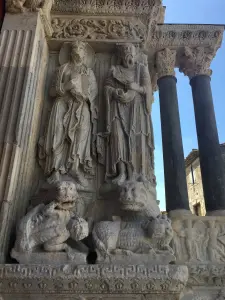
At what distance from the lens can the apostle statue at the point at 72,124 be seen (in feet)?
15.5

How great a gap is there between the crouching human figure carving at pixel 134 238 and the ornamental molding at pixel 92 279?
203mm

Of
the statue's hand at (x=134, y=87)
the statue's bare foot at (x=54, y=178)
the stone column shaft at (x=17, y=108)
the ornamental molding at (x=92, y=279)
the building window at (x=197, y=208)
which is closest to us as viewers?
the ornamental molding at (x=92, y=279)

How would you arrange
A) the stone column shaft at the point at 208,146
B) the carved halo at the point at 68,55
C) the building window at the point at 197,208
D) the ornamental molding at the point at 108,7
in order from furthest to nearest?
1. the building window at the point at 197,208
2. the ornamental molding at the point at 108,7
3. the carved halo at the point at 68,55
4. the stone column shaft at the point at 208,146

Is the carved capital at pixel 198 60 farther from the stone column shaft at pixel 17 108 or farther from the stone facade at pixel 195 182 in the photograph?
the stone facade at pixel 195 182

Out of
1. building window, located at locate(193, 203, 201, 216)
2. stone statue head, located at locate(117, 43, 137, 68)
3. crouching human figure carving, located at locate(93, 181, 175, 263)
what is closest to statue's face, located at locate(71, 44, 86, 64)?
stone statue head, located at locate(117, 43, 137, 68)

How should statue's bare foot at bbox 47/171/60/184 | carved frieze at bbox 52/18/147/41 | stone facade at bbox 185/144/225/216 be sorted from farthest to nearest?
1. stone facade at bbox 185/144/225/216
2. carved frieze at bbox 52/18/147/41
3. statue's bare foot at bbox 47/171/60/184

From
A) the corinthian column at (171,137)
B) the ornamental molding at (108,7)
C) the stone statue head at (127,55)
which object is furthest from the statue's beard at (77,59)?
the corinthian column at (171,137)

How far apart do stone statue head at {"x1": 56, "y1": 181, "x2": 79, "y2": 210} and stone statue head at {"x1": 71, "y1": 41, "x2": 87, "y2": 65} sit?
2.60 meters

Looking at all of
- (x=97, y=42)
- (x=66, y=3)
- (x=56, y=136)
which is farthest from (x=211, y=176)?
(x=66, y=3)

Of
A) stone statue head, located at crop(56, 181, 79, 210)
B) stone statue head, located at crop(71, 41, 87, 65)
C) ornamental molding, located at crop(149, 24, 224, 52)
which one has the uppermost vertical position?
ornamental molding, located at crop(149, 24, 224, 52)

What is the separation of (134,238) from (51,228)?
973mm

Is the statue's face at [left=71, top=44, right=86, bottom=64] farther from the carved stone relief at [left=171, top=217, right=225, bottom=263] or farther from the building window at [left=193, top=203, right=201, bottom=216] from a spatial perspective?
the building window at [left=193, top=203, right=201, bottom=216]

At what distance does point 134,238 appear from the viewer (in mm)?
3771

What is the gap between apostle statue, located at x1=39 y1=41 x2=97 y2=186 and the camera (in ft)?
15.5
